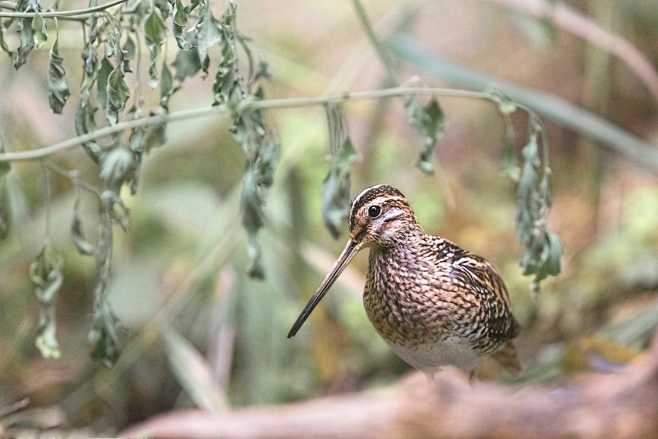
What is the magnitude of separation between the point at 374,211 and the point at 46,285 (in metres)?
0.65

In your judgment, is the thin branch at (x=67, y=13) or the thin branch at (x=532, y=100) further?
the thin branch at (x=532, y=100)

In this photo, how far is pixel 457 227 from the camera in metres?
3.94

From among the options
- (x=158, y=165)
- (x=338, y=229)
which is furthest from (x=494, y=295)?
(x=158, y=165)

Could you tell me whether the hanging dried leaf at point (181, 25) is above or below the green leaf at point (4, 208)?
above

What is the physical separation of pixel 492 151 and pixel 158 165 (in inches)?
62.2

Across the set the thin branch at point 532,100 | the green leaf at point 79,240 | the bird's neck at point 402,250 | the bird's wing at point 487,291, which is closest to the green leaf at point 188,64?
the green leaf at point 79,240

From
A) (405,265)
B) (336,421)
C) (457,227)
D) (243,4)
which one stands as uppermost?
(243,4)

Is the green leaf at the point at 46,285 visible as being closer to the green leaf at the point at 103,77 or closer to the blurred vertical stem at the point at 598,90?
the green leaf at the point at 103,77

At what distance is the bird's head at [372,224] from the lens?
1645 millimetres

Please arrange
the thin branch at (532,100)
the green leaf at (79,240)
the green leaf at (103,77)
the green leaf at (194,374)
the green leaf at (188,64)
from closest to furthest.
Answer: the green leaf at (103,77), the green leaf at (188,64), the green leaf at (79,240), the thin branch at (532,100), the green leaf at (194,374)

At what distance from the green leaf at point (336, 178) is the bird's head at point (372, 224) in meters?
0.06

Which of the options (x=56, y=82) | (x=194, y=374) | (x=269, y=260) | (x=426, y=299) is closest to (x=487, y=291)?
(x=426, y=299)

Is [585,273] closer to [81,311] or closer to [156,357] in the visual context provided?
[156,357]

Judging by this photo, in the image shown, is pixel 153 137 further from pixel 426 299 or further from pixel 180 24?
pixel 426 299
